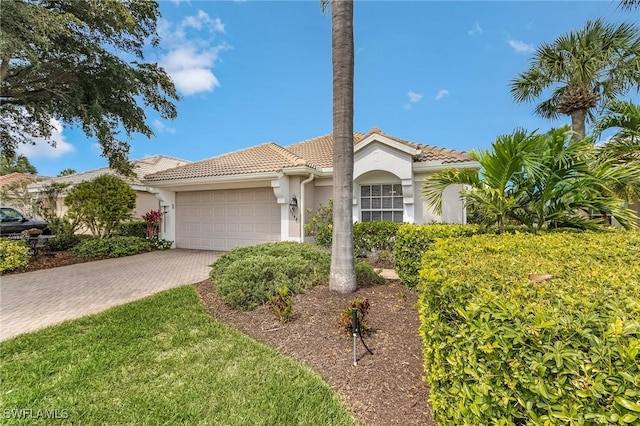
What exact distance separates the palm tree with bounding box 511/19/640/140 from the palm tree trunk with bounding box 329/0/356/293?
8.81 meters

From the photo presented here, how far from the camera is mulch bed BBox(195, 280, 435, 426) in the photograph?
9.70ft

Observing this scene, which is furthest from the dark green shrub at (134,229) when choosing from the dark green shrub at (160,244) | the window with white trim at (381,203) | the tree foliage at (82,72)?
the window with white trim at (381,203)

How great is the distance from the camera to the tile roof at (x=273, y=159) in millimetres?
10891

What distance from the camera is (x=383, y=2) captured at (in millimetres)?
7918

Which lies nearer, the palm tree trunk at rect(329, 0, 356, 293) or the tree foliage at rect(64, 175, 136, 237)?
the palm tree trunk at rect(329, 0, 356, 293)

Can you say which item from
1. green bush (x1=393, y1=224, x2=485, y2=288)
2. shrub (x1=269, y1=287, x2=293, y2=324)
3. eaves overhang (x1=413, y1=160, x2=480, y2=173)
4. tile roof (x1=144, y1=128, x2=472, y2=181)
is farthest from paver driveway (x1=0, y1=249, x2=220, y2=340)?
eaves overhang (x1=413, y1=160, x2=480, y2=173)

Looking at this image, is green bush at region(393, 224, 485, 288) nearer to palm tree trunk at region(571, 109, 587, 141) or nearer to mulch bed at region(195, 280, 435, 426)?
mulch bed at region(195, 280, 435, 426)

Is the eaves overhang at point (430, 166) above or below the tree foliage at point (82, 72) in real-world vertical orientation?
below

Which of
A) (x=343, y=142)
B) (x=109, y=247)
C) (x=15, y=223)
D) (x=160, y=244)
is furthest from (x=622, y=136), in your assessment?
(x=15, y=223)

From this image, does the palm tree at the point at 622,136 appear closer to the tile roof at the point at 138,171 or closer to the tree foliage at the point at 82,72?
the tree foliage at the point at 82,72

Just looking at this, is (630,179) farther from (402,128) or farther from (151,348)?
(402,128)

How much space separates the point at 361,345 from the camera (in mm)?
3990

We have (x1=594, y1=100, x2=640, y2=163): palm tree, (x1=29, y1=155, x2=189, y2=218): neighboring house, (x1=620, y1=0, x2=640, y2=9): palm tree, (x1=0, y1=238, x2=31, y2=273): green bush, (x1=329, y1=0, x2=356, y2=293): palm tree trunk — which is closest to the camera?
(x1=329, y1=0, x2=356, y2=293): palm tree trunk

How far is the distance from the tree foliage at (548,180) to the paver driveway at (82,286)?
7.40 m
